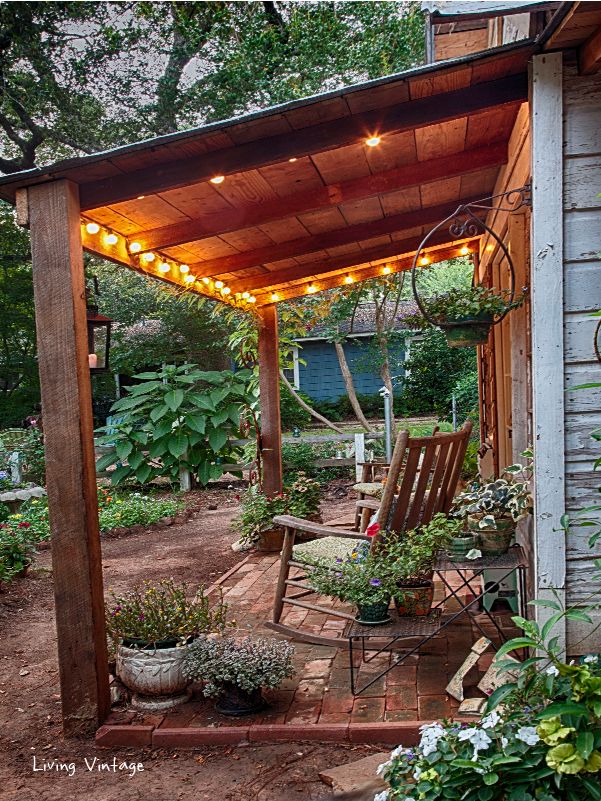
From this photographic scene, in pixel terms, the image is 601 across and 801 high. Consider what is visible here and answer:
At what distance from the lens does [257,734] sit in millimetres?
3125

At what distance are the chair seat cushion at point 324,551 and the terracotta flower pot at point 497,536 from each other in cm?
82

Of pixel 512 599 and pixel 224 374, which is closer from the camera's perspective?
pixel 512 599

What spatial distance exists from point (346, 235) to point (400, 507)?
7.25 ft

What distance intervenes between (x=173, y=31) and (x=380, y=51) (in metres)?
3.66

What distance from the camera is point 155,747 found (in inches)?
124

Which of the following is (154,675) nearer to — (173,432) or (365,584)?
(365,584)

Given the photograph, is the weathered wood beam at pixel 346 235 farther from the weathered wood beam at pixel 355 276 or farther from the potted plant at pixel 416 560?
the potted plant at pixel 416 560

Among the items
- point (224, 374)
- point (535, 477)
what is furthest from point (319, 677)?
point (224, 374)

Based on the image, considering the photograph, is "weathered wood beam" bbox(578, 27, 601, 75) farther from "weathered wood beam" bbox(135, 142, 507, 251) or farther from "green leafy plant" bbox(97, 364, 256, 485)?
"green leafy plant" bbox(97, 364, 256, 485)

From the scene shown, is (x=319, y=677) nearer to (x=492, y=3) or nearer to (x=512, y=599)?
(x=512, y=599)

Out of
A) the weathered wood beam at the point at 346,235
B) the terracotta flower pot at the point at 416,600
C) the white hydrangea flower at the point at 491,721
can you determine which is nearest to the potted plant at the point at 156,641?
the terracotta flower pot at the point at 416,600

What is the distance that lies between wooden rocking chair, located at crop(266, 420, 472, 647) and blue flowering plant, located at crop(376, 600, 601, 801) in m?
1.41

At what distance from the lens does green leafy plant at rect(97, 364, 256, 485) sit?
33.5 feet

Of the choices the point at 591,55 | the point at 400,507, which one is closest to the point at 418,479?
the point at 400,507
